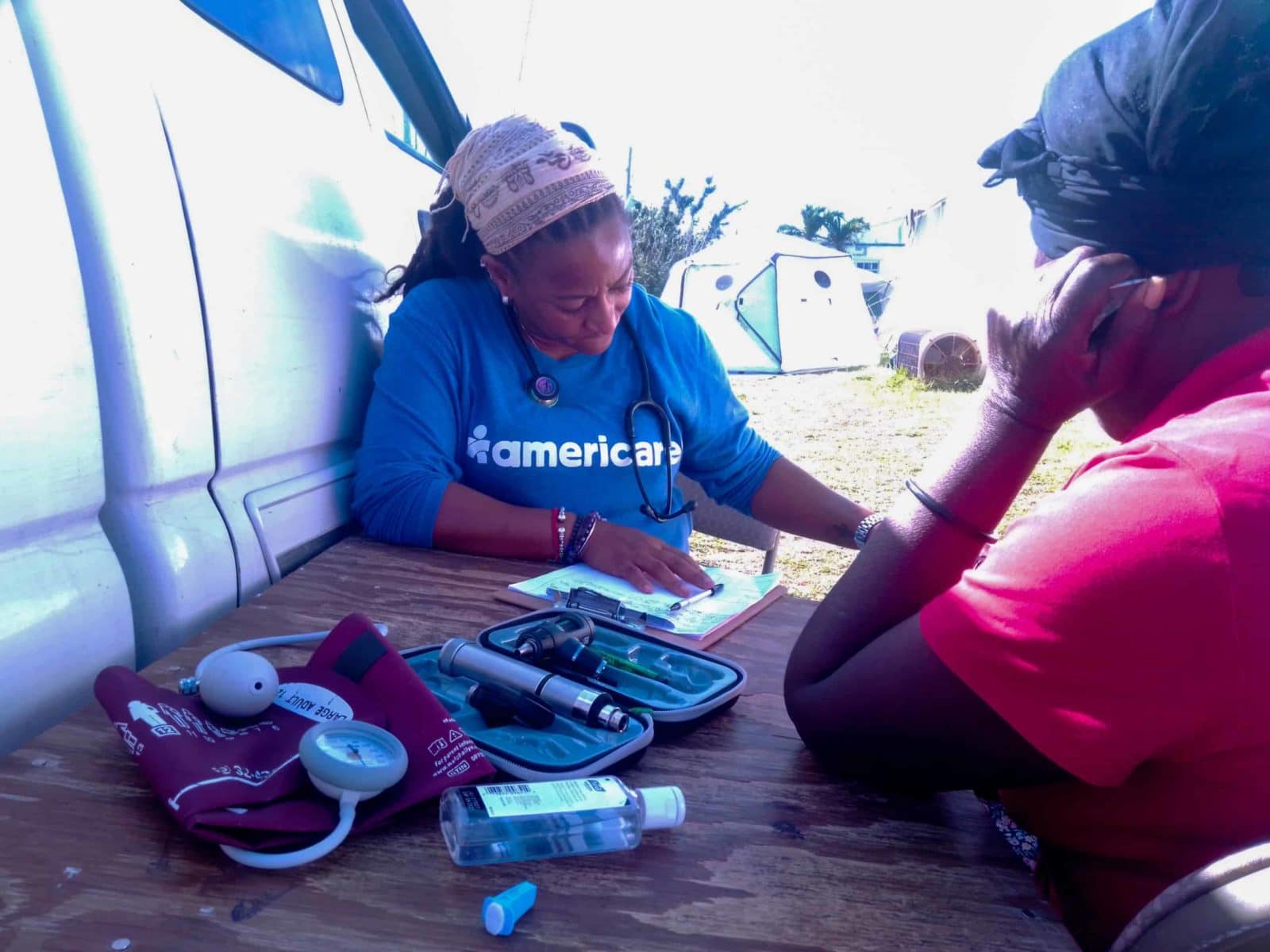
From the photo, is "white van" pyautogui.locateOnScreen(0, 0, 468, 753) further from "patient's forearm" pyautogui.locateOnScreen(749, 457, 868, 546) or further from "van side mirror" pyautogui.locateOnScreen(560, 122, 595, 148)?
"patient's forearm" pyautogui.locateOnScreen(749, 457, 868, 546)

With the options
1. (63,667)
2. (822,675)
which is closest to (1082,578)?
(822,675)

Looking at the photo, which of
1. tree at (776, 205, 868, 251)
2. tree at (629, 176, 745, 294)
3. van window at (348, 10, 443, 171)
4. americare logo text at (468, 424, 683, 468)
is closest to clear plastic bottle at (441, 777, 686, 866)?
americare logo text at (468, 424, 683, 468)

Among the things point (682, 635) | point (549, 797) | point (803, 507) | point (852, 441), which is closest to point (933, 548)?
point (682, 635)

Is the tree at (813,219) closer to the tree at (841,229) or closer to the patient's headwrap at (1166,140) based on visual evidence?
the tree at (841,229)

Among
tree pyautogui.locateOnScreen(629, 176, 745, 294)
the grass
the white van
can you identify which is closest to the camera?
the white van

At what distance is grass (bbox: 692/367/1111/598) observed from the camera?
16.0 feet

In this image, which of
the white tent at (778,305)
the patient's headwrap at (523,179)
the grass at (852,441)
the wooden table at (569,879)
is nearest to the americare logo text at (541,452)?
the patient's headwrap at (523,179)

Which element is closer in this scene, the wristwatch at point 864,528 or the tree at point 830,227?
the wristwatch at point 864,528

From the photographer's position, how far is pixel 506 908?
2.31ft

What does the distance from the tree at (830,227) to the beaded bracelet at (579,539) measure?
35187mm

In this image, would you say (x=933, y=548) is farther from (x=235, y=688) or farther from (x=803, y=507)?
(x=803, y=507)

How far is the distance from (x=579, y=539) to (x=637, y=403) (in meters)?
0.40

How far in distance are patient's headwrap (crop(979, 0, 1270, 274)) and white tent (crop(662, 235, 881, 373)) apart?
1226 cm

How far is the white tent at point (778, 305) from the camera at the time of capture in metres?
13.6
